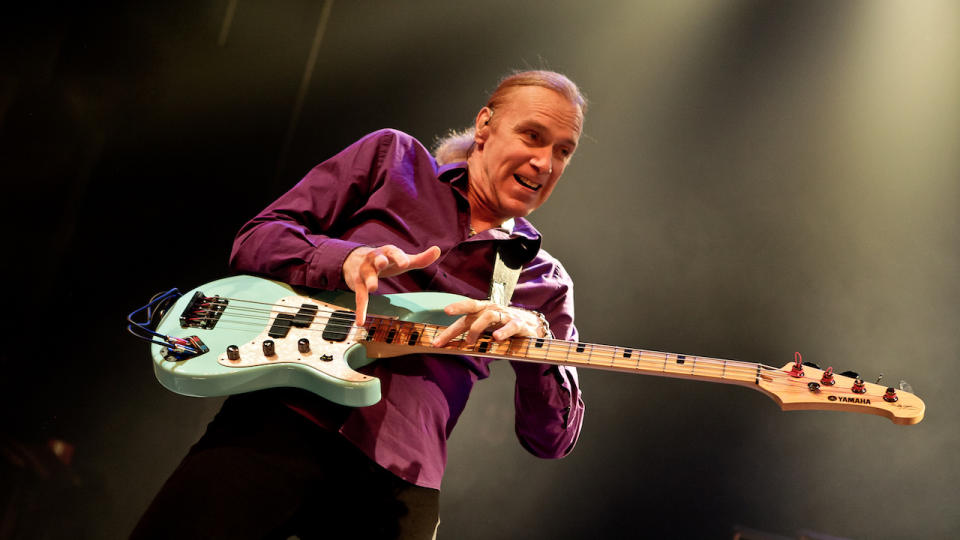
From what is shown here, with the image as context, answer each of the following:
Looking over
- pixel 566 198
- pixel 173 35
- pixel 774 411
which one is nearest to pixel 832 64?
pixel 566 198

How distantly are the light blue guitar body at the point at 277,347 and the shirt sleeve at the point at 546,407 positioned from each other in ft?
1.12

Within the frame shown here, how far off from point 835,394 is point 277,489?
1.39 m

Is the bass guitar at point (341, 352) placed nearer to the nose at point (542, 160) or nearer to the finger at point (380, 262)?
the finger at point (380, 262)

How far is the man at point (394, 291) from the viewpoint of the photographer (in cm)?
153

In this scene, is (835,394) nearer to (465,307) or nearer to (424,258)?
(465,307)

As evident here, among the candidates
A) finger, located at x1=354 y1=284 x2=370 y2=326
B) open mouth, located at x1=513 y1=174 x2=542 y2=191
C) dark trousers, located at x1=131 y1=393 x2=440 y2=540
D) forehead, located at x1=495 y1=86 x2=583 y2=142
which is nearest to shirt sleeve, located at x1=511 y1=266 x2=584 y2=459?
dark trousers, located at x1=131 y1=393 x2=440 y2=540

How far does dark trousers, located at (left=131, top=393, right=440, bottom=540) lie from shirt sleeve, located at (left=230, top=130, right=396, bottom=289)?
0.36 m

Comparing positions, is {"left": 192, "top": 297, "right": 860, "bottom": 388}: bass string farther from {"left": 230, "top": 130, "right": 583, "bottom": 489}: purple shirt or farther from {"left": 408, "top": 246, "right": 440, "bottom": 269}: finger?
{"left": 408, "top": 246, "right": 440, "bottom": 269}: finger

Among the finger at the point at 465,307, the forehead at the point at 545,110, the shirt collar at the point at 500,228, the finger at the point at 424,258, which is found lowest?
the finger at the point at 465,307

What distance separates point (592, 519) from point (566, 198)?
1.50 meters

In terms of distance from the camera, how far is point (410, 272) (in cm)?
199

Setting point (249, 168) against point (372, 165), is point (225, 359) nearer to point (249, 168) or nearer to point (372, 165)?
point (372, 165)

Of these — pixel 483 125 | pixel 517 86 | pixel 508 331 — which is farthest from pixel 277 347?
pixel 517 86

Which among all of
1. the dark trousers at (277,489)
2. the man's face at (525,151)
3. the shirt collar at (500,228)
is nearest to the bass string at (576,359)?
the dark trousers at (277,489)
